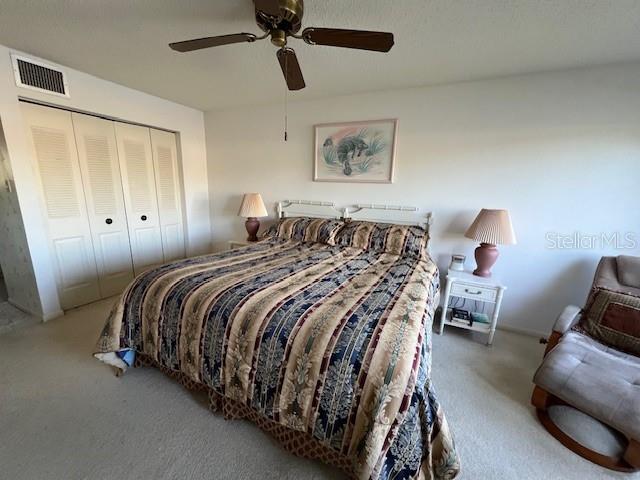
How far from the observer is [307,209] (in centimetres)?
337

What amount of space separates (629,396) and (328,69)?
2.90 m

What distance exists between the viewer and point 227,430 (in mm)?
1481

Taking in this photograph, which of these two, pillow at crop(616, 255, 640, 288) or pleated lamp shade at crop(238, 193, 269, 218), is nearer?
pillow at crop(616, 255, 640, 288)

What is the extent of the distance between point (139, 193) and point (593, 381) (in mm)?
4290

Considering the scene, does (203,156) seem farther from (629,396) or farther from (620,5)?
(629,396)

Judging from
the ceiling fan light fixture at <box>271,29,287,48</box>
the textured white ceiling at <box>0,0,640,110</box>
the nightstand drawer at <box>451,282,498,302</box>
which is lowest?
the nightstand drawer at <box>451,282,498,302</box>

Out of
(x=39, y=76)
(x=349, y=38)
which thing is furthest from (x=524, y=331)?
(x=39, y=76)

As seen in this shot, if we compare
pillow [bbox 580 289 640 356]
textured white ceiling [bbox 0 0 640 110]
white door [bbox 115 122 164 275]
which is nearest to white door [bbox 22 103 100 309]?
white door [bbox 115 122 164 275]

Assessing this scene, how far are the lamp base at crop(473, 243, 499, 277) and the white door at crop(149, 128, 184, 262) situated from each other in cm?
373

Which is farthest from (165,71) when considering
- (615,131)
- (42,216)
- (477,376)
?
(615,131)

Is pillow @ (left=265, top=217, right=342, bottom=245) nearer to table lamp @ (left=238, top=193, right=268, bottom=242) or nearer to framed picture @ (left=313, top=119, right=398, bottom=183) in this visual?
table lamp @ (left=238, top=193, right=268, bottom=242)

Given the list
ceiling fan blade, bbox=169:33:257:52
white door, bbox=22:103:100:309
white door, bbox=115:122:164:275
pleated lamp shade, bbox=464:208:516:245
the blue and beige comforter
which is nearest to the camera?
the blue and beige comforter

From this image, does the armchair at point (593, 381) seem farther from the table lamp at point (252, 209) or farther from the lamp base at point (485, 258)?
the table lamp at point (252, 209)

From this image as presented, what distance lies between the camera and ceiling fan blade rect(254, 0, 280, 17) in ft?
4.03
